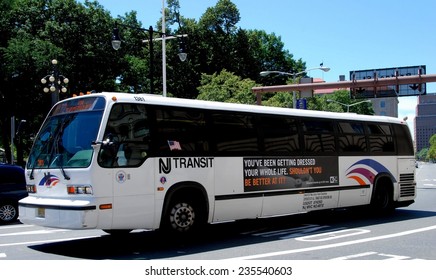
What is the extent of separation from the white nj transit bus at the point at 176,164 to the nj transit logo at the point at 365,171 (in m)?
0.07

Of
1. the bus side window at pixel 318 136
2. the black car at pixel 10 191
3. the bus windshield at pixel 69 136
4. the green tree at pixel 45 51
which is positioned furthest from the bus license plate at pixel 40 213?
the green tree at pixel 45 51

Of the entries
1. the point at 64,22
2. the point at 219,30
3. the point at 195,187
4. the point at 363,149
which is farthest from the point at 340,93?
the point at 195,187

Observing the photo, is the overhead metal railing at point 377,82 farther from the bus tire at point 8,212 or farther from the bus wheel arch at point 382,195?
the bus tire at point 8,212

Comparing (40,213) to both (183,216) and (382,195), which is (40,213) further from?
(382,195)

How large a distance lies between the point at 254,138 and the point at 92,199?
434 centimetres

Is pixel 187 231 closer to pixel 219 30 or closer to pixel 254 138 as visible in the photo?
pixel 254 138

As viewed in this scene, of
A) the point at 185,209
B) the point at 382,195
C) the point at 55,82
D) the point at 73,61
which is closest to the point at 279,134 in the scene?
the point at 185,209

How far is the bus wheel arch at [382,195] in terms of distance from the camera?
1505 centimetres

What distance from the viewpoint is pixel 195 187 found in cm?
1041

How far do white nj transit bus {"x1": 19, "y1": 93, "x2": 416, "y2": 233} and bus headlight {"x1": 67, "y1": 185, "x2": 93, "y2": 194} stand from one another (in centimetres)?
2

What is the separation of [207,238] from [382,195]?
680cm

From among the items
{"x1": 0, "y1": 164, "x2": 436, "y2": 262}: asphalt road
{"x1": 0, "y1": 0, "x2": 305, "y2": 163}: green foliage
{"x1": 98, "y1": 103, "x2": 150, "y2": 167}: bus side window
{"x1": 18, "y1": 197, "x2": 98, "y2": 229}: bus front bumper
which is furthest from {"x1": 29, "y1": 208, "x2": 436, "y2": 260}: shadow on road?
{"x1": 0, "y1": 0, "x2": 305, "y2": 163}: green foliage

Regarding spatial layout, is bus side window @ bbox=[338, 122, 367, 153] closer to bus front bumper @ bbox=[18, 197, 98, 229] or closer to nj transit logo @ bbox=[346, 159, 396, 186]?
nj transit logo @ bbox=[346, 159, 396, 186]

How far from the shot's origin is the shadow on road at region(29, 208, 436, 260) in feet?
30.8
